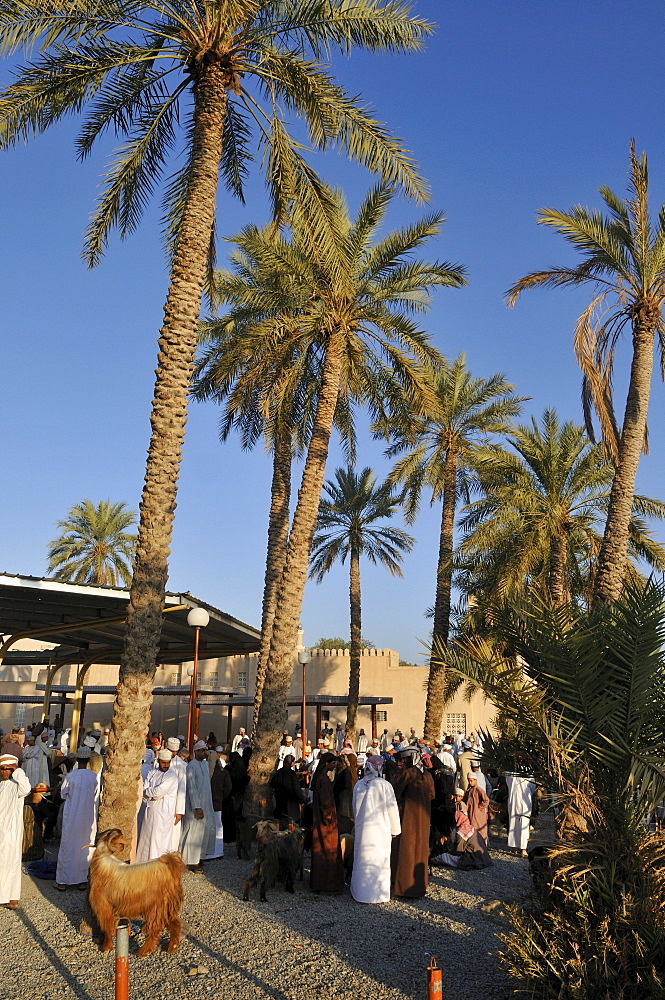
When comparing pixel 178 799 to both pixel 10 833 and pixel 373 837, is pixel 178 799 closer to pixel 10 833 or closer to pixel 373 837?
pixel 10 833

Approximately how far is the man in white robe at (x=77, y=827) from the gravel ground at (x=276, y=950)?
31 cm

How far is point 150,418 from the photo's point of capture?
1024 centimetres

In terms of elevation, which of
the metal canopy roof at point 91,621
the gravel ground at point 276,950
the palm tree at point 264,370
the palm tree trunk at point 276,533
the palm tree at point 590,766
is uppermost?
the palm tree at point 264,370

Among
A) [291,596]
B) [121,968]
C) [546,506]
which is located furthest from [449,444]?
[121,968]

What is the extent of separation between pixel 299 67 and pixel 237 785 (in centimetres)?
1201

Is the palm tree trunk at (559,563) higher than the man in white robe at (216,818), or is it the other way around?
the palm tree trunk at (559,563)

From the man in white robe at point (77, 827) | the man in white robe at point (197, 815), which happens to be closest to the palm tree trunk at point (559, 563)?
the man in white robe at point (197, 815)

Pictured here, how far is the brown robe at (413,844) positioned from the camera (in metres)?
9.59

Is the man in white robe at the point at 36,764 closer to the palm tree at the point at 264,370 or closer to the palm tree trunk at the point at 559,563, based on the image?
the palm tree at the point at 264,370

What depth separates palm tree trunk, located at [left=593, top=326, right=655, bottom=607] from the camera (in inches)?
630

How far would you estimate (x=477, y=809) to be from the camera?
12.1 meters

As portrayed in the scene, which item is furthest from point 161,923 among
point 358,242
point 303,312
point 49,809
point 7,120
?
point 358,242

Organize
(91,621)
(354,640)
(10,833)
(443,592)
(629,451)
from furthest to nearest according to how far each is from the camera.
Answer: (354,640)
(443,592)
(91,621)
(629,451)
(10,833)

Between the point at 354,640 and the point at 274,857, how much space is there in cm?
2374
